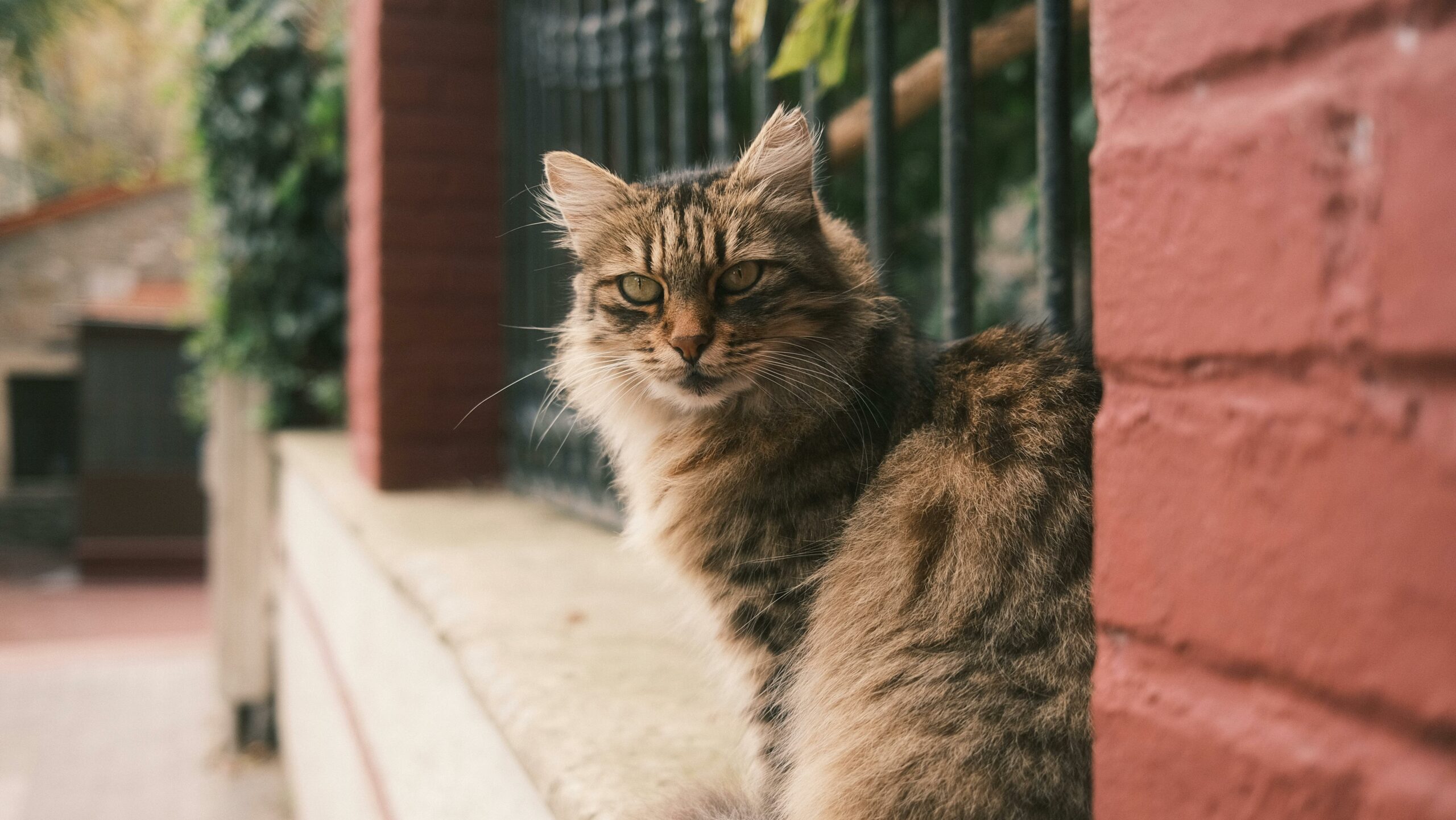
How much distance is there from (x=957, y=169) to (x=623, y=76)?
4.19 ft

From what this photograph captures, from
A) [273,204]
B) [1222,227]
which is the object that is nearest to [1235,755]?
[1222,227]

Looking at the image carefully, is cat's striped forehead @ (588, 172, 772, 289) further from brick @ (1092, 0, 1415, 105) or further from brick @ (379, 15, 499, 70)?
brick @ (379, 15, 499, 70)

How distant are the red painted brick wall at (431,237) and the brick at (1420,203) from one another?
3.33 m

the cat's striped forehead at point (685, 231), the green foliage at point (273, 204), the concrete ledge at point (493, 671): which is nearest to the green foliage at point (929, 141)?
the cat's striped forehead at point (685, 231)

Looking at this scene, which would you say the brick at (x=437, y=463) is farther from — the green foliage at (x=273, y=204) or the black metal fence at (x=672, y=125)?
the green foliage at (x=273, y=204)

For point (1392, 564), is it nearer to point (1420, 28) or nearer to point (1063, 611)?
point (1420, 28)

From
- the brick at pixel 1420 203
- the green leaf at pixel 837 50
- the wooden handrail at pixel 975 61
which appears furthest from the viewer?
the wooden handrail at pixel 975 61

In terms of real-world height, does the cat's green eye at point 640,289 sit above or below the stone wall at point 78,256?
below

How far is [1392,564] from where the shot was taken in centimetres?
47

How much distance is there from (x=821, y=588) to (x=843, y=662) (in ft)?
0.36

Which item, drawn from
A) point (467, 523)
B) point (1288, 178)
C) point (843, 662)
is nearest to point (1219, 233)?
point (1288, 178)

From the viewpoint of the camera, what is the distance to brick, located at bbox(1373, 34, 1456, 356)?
17.2 inches

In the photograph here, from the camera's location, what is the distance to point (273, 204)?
5117 millimetres

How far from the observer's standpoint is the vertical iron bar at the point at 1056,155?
133 cm
